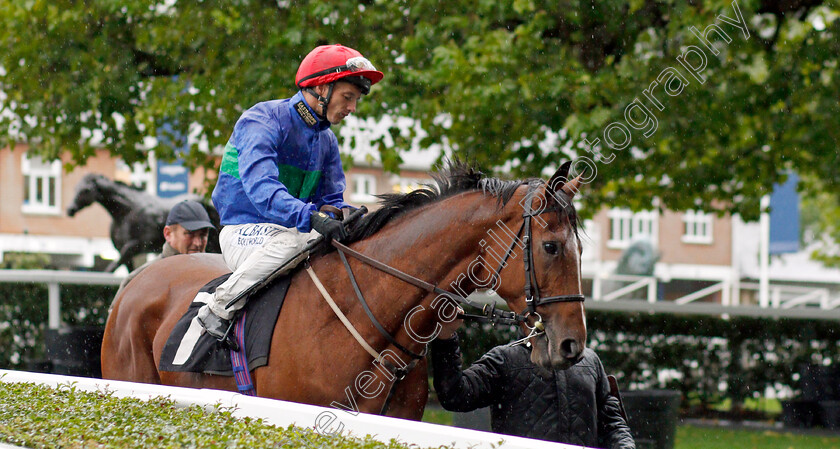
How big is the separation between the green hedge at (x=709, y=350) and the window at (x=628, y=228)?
23288 millimetres

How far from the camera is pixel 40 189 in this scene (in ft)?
91.1

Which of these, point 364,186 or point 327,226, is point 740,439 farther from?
point 364,186

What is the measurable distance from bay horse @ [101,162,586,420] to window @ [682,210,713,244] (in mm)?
32267

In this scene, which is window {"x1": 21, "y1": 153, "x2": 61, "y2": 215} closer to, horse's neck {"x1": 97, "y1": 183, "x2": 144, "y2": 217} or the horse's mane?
horse's neck {"x1": 97, "y1": 183, "x2": 144, "y2": 217}

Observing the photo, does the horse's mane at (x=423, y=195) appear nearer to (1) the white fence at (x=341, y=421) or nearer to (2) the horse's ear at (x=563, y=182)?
(2) the horse's ear at (x=563, y=182)

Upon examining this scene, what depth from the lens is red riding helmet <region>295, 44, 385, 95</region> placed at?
12.5ft

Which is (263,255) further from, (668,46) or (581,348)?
(668,46)

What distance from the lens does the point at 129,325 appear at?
185 inches

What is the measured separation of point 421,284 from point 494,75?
4.35 m

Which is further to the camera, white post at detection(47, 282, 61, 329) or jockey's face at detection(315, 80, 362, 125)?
white post at detection(47, 282, 61, 329)

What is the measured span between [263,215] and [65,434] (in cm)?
116

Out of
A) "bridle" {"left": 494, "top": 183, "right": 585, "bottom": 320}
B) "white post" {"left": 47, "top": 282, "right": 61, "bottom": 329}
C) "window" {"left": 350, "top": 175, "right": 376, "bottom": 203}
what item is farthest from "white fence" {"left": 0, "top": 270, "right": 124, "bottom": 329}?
"window" {"left": 350, "top": 175, "right": 376, "bottom": 203}

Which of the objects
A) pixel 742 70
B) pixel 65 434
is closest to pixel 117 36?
pixel 742 70

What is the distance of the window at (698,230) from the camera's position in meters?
34.7
